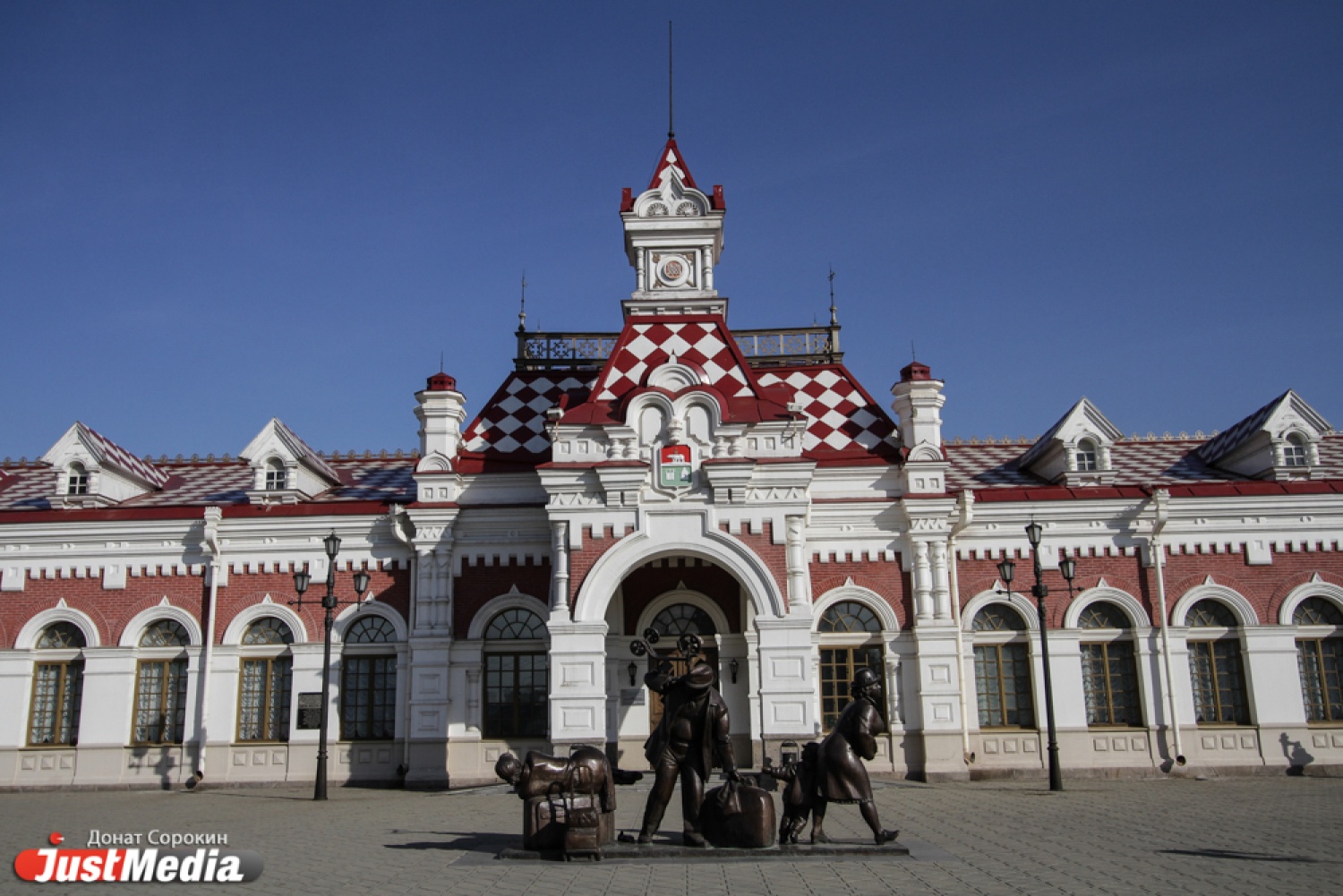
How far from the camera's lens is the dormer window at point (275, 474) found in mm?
25500

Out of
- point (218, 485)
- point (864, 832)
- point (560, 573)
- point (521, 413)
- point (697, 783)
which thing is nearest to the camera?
point (697, 783)

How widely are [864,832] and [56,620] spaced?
61.5ft

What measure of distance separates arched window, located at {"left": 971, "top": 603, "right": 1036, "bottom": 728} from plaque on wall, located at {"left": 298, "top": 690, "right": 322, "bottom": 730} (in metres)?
13.8

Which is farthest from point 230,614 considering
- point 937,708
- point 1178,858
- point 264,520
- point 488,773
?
point 1178,858

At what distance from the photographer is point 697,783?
11.8m

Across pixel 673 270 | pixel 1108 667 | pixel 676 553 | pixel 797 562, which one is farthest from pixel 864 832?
pixel 673 270

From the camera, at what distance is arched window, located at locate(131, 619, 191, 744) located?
75.7 feet

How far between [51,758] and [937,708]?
60.7 ft

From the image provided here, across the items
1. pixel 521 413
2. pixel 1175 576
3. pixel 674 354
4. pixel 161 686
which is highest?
pixel 674 354

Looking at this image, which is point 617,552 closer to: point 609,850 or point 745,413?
point 745,413

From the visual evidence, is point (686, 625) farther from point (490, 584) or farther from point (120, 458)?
point (120, 458)

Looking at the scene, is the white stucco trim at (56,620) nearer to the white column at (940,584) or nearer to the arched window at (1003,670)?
the white column at (940,584)

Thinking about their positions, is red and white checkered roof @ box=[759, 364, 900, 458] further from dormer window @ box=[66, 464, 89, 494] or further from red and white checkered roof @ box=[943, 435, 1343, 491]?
dormer window @ box=[66, 464, 89, 494]

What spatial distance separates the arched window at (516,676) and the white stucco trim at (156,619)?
6407 millimetres
